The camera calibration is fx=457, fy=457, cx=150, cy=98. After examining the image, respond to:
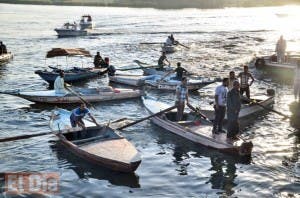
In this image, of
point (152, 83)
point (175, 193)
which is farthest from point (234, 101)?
point (152, 83)

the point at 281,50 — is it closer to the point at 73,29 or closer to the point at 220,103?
the point at 220,103

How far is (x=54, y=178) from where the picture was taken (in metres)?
17.6

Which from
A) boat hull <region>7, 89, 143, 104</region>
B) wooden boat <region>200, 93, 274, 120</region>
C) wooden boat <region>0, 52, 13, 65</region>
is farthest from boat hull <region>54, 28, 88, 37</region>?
wooden boat <region>200, 93, 274, 120</region>

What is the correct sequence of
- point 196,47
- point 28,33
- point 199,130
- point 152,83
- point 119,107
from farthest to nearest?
point 28,33, point 196,47, point 152,83, point 119,107, point 199,130

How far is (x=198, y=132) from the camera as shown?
820 inches

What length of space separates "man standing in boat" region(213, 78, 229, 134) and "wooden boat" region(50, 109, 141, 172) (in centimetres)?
428

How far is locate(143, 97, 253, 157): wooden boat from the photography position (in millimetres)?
18922

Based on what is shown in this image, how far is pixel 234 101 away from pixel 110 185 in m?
6.17

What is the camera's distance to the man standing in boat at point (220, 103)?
19.9 metres

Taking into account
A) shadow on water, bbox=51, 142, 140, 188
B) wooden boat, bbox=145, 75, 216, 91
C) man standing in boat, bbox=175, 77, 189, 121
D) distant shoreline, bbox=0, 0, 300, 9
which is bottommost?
shadow on water, bbox=51, 142, 140, 188

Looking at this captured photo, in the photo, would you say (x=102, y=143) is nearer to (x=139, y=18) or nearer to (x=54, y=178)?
(x=54, y=178)

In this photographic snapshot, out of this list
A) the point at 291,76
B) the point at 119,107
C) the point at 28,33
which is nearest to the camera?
the point at 119,107

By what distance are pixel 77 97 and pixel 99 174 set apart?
12.1 meters

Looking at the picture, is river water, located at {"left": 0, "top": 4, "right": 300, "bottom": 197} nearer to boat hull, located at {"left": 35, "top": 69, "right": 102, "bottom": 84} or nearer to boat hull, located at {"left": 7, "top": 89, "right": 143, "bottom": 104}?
boat hull, located at {"left": 7, "top": 89, "right": 143, "bottom": 104}
